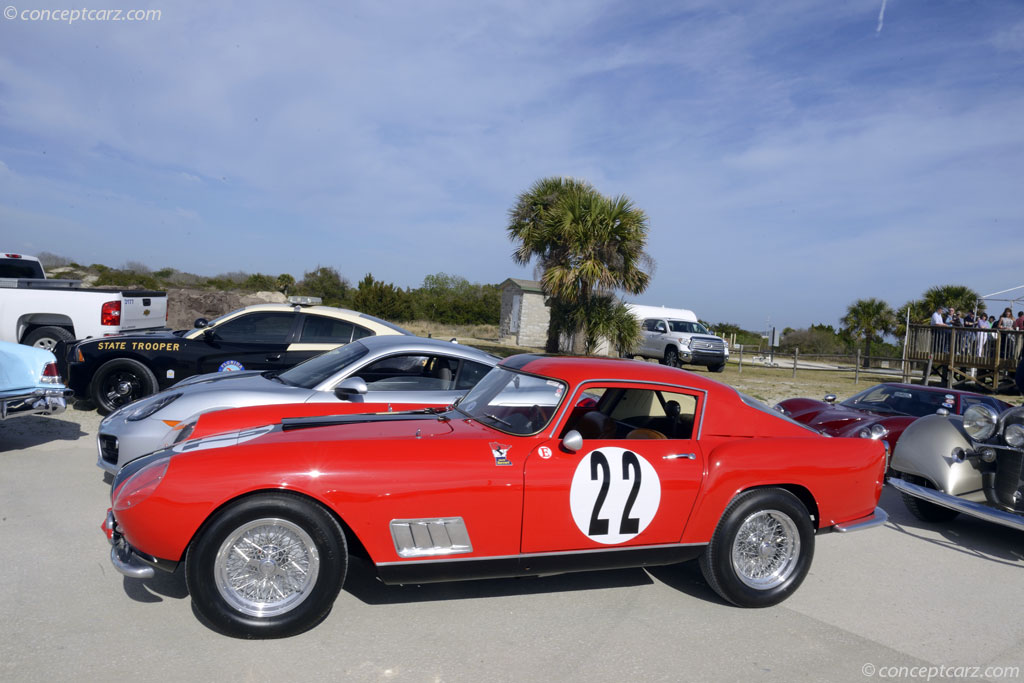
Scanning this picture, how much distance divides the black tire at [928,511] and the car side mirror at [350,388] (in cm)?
517

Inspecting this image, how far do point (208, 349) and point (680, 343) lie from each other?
55.7ft

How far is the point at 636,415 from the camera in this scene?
17.2 ft

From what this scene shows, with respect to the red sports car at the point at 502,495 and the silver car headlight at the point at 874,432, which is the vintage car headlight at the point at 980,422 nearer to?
the silver car headlight at the point at 874,432

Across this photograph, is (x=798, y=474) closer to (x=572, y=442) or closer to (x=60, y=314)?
(x=572, y=442)

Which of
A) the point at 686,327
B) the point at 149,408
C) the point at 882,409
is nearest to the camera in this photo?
the point at 149,408

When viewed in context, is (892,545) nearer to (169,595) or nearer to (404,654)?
(404,654)

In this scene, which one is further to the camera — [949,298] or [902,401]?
[949,298]

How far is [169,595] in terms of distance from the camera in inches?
161

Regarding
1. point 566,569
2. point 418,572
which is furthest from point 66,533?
point 566,569

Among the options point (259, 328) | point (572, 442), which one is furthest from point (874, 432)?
point (259, 328)

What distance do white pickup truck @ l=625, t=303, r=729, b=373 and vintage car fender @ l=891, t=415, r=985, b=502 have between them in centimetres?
1417

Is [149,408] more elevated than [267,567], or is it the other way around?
[149,408]

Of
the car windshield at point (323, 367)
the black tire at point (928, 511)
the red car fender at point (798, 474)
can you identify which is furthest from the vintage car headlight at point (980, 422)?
the car windshield at point (323, 367)

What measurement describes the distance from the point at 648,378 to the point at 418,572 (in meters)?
1.91
